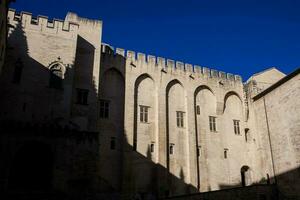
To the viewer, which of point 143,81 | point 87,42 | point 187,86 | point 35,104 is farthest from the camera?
point 187,86

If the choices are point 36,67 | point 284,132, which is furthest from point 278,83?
point 36,67

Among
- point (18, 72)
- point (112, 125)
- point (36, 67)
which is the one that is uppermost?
point (36, 67)

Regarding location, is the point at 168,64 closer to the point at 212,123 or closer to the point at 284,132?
the point at 212,123

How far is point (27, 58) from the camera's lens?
18719mm

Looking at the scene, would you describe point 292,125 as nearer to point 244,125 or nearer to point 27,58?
point 244,125

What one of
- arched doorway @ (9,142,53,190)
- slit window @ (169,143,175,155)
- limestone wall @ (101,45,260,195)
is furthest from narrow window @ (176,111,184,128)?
arched doorway @ (9,142,53,190)

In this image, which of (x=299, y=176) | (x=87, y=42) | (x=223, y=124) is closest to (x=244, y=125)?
(x=223, y=124)

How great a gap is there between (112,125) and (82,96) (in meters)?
3.58

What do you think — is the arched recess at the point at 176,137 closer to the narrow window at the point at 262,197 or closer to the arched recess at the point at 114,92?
the arched recess at the point at 114,92

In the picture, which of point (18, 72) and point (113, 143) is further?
point (113, 143)

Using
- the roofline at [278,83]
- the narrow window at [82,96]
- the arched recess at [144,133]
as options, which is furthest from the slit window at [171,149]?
the roofline at [278,83]

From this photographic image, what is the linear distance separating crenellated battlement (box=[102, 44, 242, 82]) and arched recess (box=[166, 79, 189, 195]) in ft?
5.43

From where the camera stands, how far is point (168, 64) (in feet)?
88.1

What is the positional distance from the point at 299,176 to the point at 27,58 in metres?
21.8
